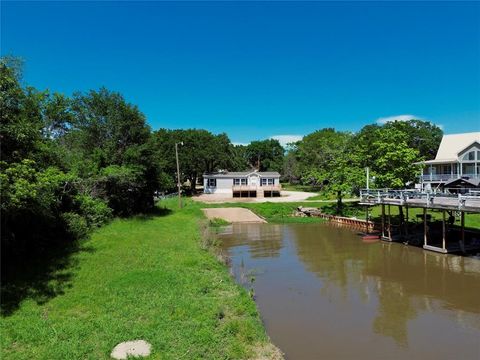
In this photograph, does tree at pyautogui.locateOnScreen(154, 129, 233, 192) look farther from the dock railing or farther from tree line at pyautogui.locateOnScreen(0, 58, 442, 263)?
the dock railing

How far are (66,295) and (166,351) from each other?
14.3ft

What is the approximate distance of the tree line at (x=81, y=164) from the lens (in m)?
10.8

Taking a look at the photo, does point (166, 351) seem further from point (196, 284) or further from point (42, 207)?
point (42, 207)

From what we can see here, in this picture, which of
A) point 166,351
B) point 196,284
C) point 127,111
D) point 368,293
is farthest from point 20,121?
point 127,111

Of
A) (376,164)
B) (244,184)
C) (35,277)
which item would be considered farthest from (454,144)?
(35,277)

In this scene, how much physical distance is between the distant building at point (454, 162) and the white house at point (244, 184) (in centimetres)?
2080

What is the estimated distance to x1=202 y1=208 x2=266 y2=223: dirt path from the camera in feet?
118

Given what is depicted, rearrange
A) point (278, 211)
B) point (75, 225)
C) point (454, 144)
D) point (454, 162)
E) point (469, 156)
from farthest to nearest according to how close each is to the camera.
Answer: point (454, 144), point (454, 162), point (469, 156), point (278, 211), point (75, 225)

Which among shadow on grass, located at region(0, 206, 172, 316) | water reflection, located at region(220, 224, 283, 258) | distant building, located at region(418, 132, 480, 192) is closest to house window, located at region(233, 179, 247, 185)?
water reflection, located at region(220, 224, 283, 258)

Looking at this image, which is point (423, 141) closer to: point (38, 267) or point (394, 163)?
point (394, 163)

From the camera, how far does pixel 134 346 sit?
779cm

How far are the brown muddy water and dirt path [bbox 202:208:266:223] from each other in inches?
467

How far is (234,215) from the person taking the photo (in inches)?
1470

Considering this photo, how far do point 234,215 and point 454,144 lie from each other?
1126 inches
